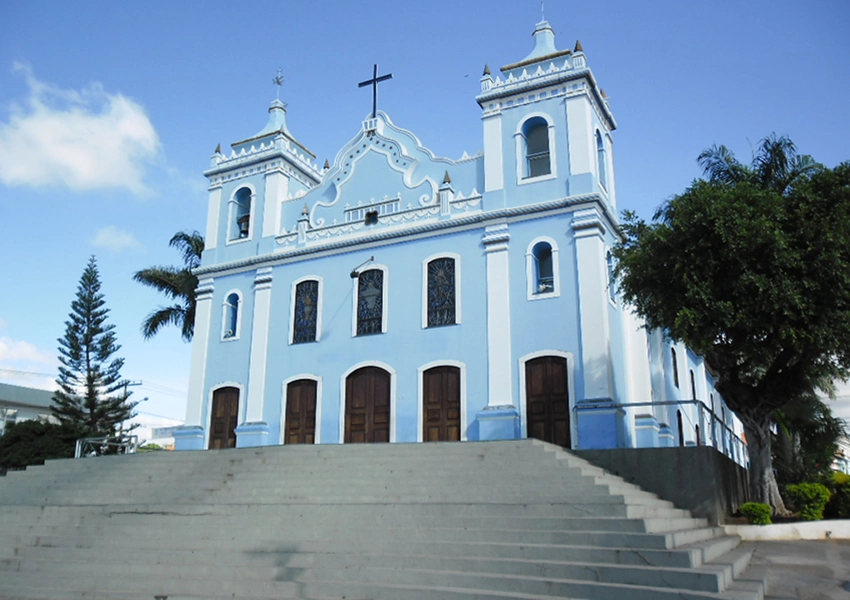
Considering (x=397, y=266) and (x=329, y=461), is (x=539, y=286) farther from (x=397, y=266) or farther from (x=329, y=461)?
(x=329, y=461)

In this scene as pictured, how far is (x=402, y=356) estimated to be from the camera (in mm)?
16703

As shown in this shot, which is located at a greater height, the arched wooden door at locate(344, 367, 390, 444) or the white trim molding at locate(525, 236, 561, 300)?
the white trim molding at locate(525, 236, 561, 300)

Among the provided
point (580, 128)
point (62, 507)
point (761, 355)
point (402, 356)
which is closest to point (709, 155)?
point (580, 128)

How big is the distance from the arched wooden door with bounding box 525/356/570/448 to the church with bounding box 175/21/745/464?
0.09 feet

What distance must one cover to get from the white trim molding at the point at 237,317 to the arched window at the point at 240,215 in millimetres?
1593

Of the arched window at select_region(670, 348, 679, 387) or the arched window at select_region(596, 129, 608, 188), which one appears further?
the arched window at select_region(670, 348, 679, 387)

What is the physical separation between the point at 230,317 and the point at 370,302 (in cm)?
433

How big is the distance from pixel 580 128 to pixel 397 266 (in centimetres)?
502

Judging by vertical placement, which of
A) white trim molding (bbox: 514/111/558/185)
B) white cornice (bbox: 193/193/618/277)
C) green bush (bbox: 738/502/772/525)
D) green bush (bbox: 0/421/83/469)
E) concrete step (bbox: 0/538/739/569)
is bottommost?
concrete step (bbox: 0/538/739/569)

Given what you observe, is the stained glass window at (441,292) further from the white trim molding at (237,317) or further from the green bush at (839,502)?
the green bush at (839,502)

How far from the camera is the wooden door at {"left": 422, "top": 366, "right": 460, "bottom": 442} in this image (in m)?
15.8

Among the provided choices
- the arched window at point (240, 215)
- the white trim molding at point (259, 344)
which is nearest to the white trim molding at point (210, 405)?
the white trim molding at point (259, 344)

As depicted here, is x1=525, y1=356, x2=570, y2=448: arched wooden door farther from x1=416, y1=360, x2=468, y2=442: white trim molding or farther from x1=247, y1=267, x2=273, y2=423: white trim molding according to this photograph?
x1=247, y1=267, x2=273, y2=423: white trim molding

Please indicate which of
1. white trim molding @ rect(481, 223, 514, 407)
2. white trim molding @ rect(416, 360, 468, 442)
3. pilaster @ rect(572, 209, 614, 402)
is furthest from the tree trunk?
white trim molding @ rect(416, 360, 468, 442)
